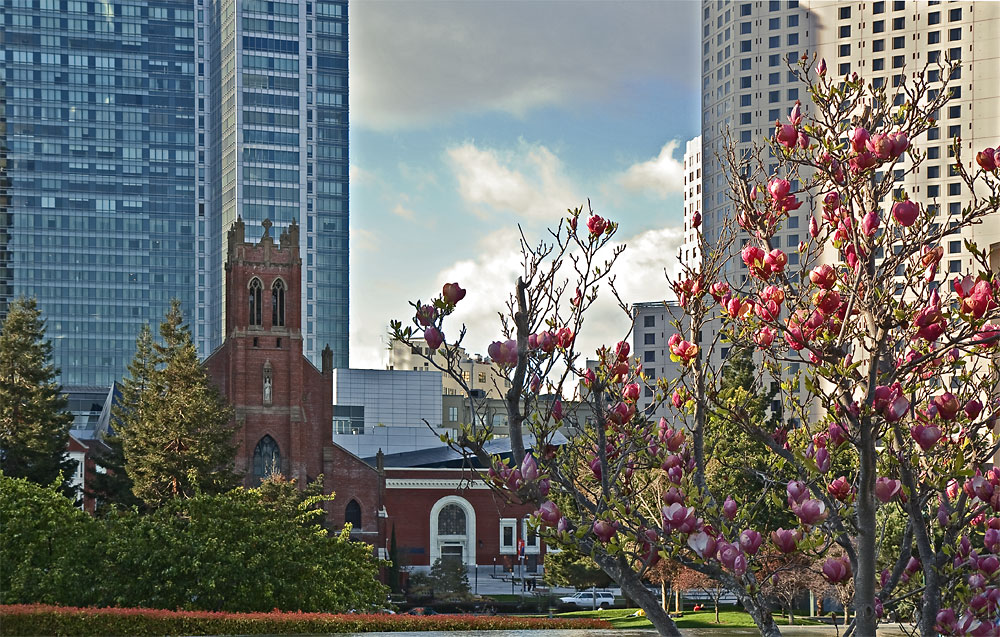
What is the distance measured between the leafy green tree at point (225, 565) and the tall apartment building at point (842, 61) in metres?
80.7

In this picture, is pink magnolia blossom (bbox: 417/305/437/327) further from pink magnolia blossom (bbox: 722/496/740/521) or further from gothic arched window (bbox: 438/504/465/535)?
gothic arched window (bbox: 438/504/465/535)

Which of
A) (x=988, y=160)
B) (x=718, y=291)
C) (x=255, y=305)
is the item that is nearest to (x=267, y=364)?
(x=255, y=305)

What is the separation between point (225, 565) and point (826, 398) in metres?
19.5

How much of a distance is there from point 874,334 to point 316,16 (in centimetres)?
14746

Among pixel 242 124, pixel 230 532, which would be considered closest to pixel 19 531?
pixel 230 532

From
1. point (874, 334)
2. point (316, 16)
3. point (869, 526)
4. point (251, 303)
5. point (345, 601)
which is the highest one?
point (316, 16)

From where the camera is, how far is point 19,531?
2783 cm

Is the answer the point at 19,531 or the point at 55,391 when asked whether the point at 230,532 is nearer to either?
the point at 19,531

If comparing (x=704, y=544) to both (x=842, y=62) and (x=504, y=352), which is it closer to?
(x=504, y=352)

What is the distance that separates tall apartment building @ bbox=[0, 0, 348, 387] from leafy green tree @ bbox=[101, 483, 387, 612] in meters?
118

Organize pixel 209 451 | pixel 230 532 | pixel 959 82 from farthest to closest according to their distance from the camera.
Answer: pixel 959 82 < pixel 209 451 < pixel 230 532

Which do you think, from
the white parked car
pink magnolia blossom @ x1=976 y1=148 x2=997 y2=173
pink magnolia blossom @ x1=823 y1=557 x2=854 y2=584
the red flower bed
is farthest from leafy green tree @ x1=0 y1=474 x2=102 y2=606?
the white parked car

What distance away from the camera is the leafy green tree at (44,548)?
82.9 ft

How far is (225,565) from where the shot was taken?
82.6 feet
